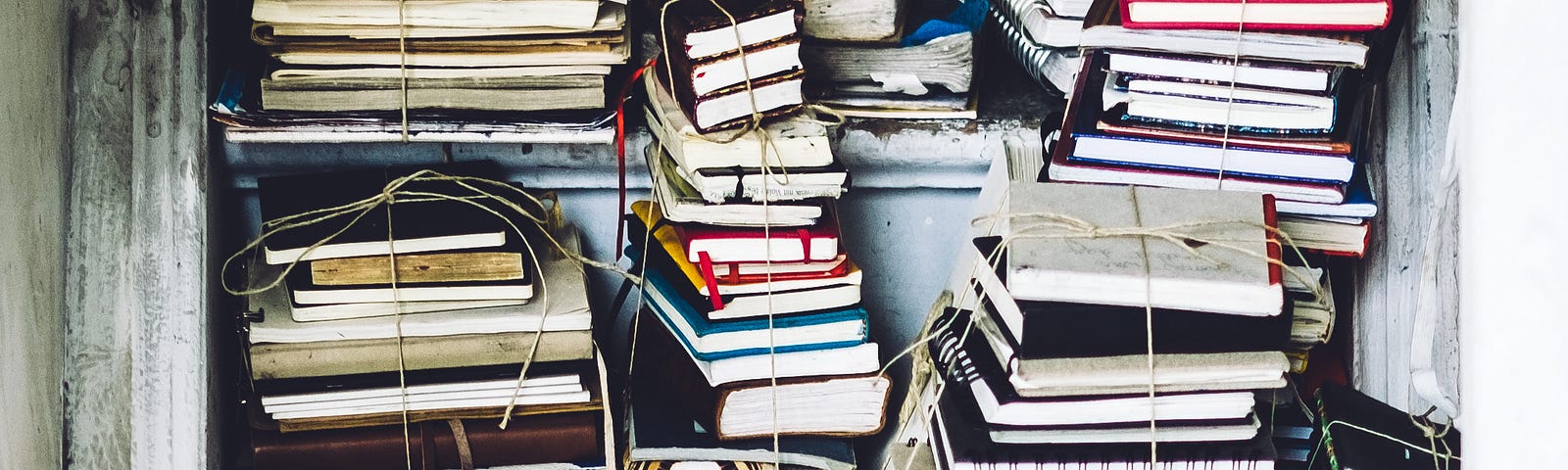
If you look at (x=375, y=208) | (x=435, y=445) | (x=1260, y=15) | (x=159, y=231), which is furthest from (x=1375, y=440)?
(x=159, y=231)

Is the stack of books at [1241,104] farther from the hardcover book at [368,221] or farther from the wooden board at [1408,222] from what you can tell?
the hardcover book at [368,221]

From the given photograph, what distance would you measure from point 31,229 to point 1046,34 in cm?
123

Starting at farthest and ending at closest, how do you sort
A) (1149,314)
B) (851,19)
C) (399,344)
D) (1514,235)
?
(851,19), (399,344), (1149,314), (1514,235)

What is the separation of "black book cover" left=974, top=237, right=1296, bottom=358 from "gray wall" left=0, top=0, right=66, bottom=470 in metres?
1.10

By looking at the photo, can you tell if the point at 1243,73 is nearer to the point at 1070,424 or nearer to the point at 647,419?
the point at 1070,424

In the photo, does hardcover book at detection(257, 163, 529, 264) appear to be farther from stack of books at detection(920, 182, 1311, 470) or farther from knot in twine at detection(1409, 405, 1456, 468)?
knot in twine at detection(1409, 405, 1456, 468)

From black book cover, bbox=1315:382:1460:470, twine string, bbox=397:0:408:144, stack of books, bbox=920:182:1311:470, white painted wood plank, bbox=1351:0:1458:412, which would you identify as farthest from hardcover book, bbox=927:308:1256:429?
twine string, bbox=397:0:408:144

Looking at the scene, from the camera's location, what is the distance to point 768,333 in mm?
1750

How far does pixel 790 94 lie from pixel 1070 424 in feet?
1.72

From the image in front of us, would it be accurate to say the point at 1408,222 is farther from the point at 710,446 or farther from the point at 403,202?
the point at 403,202

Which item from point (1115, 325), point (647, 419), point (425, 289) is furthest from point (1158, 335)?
point (425, 289)

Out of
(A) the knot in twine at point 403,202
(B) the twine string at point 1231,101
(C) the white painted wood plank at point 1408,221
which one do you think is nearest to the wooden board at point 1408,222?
(C) the white painted wood plank at point 1408,221

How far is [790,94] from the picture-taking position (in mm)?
1711

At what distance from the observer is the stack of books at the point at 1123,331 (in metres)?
1.43
